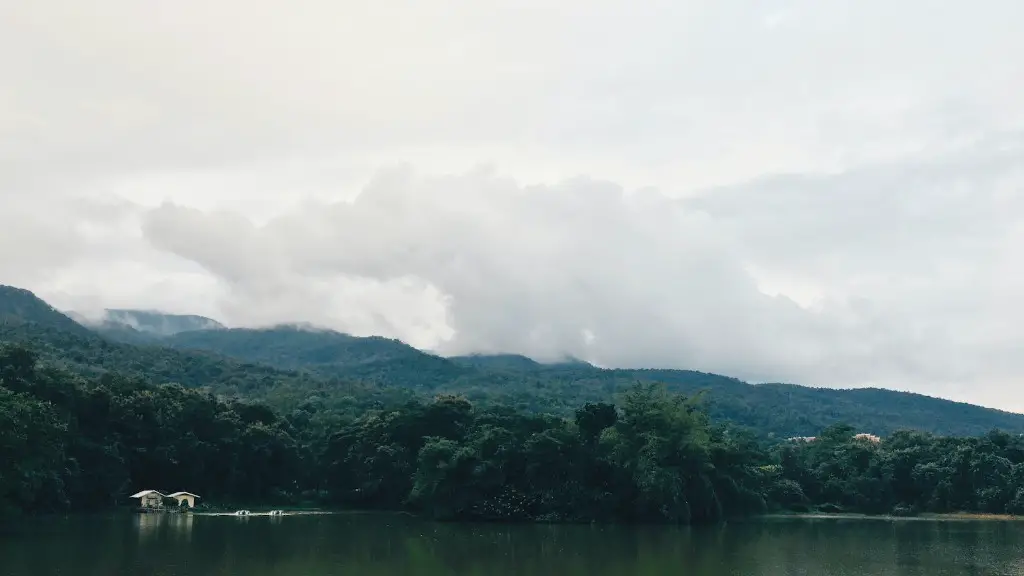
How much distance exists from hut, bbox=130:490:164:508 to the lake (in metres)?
5.71

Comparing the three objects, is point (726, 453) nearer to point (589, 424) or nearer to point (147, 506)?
point (589, 424)

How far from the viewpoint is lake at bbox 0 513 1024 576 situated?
29312 millimetres

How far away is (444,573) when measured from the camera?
95.1 ft

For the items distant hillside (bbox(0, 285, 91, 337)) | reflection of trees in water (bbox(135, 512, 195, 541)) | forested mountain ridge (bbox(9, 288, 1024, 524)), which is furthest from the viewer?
distant hillside (bbox(0, 285, 91, 337))

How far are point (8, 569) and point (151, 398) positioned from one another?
3700 cm

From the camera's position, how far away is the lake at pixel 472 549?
1154 inches

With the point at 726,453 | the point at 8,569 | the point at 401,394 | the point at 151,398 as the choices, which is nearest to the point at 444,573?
the point at 8,569

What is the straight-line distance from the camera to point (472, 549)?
1474 inches

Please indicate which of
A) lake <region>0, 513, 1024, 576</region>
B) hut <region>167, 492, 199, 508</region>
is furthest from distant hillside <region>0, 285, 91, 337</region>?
lake <region>0, 513, 1024, 576</region>

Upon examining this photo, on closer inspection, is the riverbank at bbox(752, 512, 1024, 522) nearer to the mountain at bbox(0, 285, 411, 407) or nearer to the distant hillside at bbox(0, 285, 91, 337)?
the mountain at bbox(0, 285, 411, 407)

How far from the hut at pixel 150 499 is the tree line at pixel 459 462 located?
217cm

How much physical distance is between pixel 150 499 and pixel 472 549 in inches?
1206

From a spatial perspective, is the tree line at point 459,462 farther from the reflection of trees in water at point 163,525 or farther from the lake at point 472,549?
the reflection of trees in water at point 163,525

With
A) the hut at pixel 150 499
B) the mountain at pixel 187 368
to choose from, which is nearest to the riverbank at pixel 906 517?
the hut at pixel 150 499
